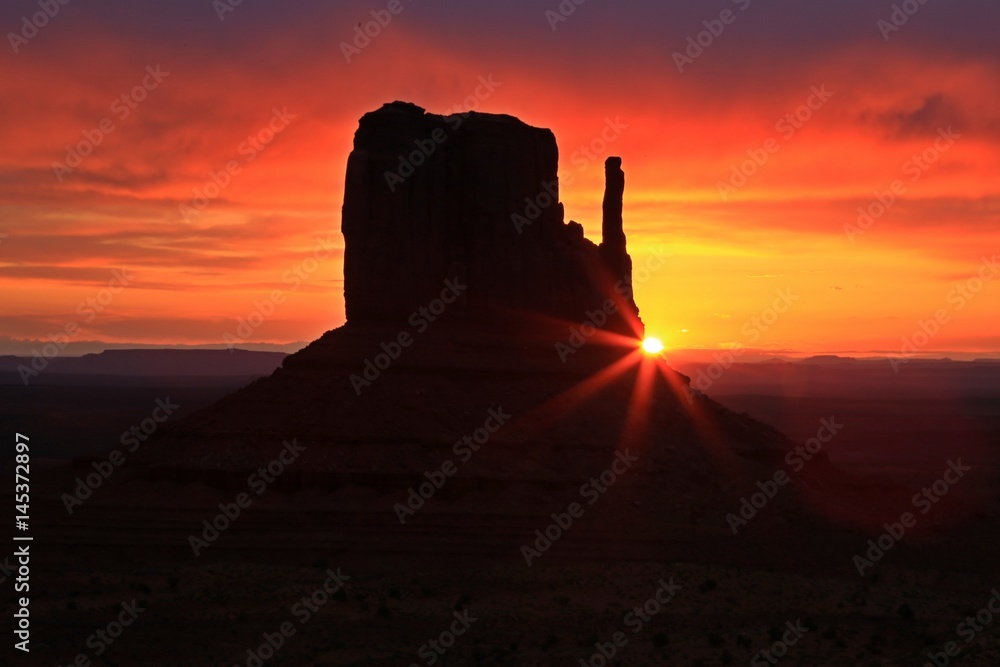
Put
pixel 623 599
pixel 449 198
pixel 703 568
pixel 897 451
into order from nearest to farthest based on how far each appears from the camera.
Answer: pixel 623 599 < pixel 703 568 < pixel 449 198 < pixel 897 451

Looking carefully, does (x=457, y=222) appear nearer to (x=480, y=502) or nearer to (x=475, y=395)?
(x=475, y=395)

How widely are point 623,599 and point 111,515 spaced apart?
2092 centimetres

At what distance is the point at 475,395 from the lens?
60.8 m

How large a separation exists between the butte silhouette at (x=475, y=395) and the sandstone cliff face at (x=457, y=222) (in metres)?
0.09

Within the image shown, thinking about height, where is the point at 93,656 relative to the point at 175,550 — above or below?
below

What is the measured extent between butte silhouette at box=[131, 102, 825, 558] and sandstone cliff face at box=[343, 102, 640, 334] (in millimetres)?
93

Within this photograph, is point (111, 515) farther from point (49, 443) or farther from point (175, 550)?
point (49, 443)

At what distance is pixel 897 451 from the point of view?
400 feet

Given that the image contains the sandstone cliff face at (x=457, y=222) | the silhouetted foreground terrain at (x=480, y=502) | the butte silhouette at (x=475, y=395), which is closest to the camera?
the silhouetted foreground terrain at (x=480, y=502)

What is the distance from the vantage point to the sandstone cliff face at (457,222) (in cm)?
6378

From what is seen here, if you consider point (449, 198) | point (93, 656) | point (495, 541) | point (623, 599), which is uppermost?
point (449, 198)

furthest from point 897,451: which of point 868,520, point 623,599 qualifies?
point 623,599

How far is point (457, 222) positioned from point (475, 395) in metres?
9.53

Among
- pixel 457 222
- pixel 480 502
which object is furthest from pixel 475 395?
pixel 457 222
